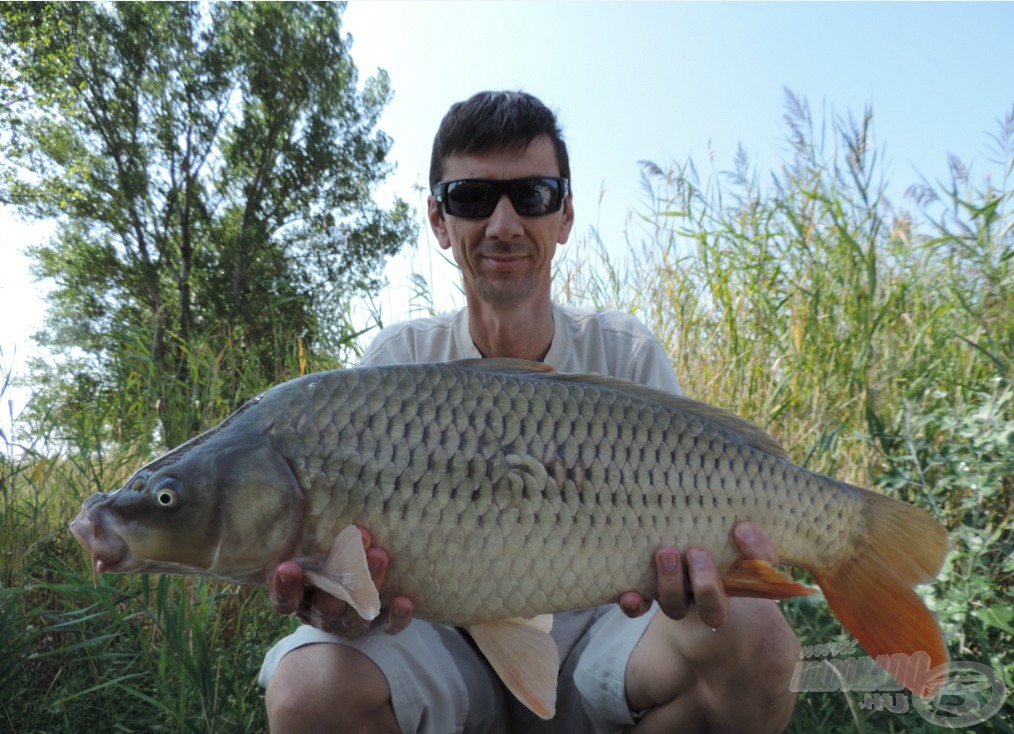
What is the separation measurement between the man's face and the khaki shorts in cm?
78

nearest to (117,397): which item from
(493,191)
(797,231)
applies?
(493,191)

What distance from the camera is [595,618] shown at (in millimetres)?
1820

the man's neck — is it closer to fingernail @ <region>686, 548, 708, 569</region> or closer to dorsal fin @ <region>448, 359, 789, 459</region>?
dorsal fin @ <region>448, 359, 789, 459</region>

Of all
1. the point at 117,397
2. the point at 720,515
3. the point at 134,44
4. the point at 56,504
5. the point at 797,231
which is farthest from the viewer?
the point at 134,44

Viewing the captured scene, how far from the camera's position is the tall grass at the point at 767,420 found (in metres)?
2.01

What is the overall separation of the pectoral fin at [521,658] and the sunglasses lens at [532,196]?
1.00m

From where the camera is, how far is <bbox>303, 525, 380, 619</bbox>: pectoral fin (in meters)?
1.15

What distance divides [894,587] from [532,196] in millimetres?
1145

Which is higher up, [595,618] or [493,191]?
[493,191]

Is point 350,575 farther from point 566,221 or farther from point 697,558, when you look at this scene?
point 566,221

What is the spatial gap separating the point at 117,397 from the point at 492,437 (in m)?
2.35

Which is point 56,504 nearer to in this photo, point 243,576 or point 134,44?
point 243,576
